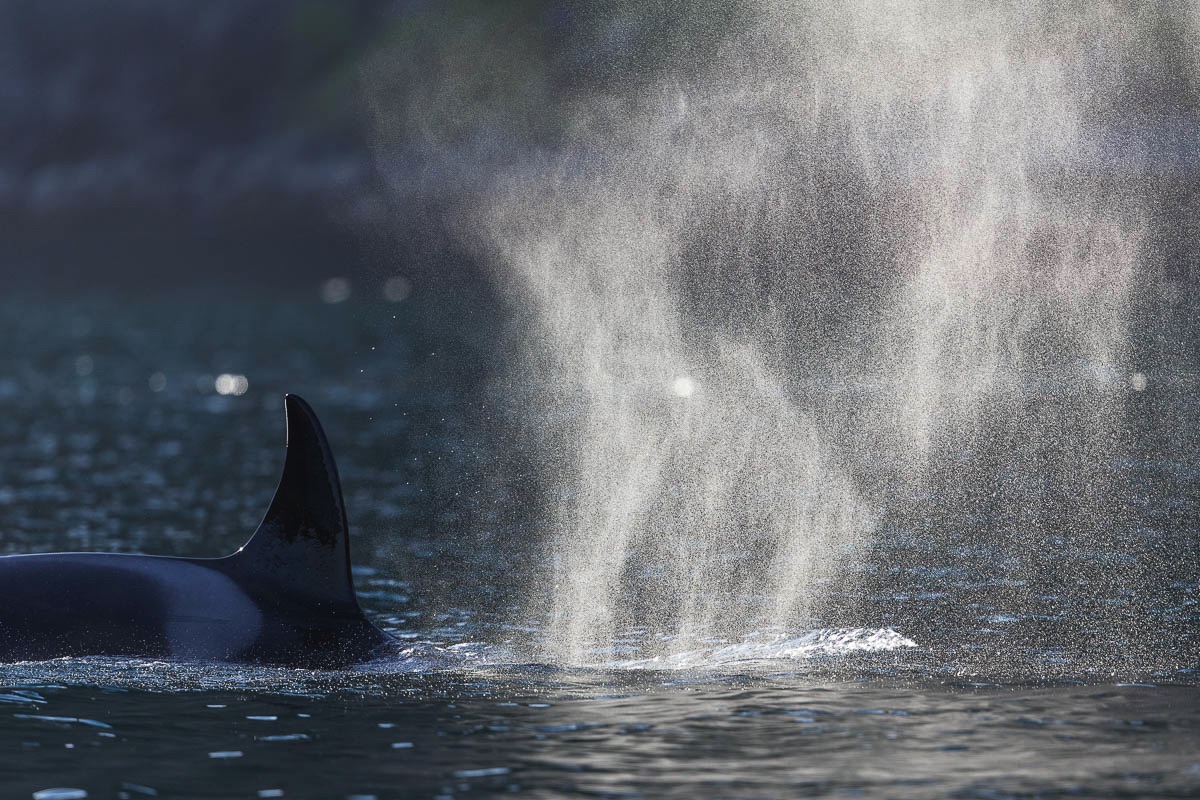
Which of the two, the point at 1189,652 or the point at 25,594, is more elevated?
the point at 25,594

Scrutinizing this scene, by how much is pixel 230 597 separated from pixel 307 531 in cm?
80

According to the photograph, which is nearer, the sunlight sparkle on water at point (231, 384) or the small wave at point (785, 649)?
the small wave at point (785, 649)

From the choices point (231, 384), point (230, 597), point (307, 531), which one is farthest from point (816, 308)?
point (230, 597)

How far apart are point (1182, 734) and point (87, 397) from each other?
48.9 metres

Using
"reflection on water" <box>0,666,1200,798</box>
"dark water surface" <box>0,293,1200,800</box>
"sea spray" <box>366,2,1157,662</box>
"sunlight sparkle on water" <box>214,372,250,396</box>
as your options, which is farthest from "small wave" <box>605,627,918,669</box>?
"sunlight sparkle on water" <box>214,372,250,396</box>

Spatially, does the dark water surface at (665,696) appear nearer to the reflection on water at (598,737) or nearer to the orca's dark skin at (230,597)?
the reflection on water at (598,737)

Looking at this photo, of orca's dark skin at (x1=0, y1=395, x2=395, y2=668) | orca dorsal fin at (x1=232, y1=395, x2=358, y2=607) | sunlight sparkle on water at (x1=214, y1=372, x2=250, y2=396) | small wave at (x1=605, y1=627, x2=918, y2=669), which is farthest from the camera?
sunlight sparkle on water at (x1=214, y1=372, x2=250, y2=396)

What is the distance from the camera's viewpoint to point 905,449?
33375 millimetres

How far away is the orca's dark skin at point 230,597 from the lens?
42.2 feet

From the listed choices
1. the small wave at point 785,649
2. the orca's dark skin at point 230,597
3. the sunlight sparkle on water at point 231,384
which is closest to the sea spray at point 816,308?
the small wave at point 785,649

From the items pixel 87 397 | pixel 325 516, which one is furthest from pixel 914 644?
pixel 87 397

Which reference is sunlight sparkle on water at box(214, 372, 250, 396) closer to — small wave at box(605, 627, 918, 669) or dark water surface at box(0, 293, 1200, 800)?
dark water surface at box(0, 293, 1200, 800)

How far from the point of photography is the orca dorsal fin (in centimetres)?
1319

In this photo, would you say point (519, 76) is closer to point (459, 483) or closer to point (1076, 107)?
point (1076, 107)
